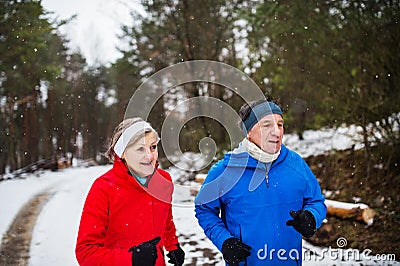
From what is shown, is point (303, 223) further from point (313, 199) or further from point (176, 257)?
point (176, 257)

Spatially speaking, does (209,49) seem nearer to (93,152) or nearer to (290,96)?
(290,96)

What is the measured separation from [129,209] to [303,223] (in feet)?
3.42

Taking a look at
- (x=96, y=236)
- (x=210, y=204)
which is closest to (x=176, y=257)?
(x=210, y=204)

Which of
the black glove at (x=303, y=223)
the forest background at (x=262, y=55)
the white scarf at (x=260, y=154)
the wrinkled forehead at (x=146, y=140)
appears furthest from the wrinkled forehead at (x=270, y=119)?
the forest background at (x=262, y=55)

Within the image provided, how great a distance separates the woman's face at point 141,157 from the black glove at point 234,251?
2.13ft

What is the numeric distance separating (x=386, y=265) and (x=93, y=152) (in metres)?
21.0

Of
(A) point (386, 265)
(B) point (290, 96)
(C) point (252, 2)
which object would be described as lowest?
(A) point (386, 265)

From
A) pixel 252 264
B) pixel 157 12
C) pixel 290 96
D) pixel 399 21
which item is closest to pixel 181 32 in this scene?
pixel 157 12

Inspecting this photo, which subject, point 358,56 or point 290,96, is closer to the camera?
point 358,56

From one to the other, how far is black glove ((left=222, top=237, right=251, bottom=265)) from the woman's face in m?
0.65

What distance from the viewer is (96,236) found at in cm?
180

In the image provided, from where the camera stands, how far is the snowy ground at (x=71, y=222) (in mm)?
4555

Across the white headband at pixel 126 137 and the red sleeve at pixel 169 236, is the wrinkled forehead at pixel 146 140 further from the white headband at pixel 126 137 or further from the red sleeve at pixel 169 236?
the red sleeve at pixel 169 236

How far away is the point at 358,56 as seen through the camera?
20.3ft
